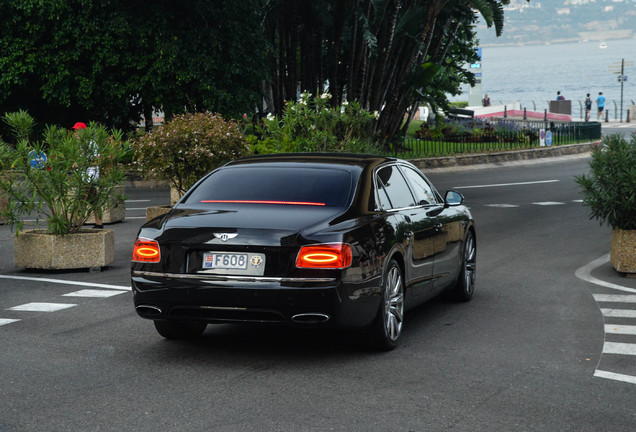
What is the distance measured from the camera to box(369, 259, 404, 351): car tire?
734 centimetres

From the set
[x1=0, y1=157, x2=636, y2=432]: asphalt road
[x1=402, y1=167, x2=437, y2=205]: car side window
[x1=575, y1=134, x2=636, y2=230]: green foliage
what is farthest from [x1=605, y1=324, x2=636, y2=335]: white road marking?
[x1=575, y1=134, x2=636, y2=230]: green foliage

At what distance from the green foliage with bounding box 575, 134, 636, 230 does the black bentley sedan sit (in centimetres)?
430

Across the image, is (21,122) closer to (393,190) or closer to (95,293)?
(95,293)

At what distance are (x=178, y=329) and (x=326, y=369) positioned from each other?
4.91ft

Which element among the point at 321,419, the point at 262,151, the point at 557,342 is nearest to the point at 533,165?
the point at 262,151

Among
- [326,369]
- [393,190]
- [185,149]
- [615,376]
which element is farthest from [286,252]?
[185,149]

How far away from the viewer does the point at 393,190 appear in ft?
27.3

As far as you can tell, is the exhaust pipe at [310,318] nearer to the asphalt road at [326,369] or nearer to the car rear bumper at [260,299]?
the car rear bumper at [260,299]

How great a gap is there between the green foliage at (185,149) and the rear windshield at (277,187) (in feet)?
22.9

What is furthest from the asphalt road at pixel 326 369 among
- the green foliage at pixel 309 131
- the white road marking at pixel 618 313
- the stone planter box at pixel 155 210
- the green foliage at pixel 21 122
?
the green foliage at pixel 309 131

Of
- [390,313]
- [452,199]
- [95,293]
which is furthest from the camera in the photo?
[95,293]

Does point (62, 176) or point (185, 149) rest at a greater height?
point (185, 149)

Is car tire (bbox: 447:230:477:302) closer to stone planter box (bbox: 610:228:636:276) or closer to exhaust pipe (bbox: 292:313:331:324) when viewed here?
stone planter box (bbox: 610:228:636:276)

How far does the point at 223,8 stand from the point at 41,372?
23782mm
